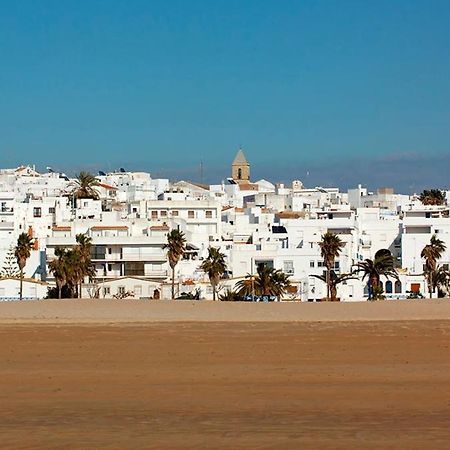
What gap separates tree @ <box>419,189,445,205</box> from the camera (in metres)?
99.9

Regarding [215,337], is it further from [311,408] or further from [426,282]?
[426,282]

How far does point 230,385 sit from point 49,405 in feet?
10.4

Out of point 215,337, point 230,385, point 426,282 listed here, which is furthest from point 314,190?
point 230,385

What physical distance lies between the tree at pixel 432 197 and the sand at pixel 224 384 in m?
72.5

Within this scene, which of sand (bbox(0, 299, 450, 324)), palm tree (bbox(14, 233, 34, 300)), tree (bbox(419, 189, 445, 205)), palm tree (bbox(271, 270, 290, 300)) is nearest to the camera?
sand (bbox(0, 299, 450, 324))

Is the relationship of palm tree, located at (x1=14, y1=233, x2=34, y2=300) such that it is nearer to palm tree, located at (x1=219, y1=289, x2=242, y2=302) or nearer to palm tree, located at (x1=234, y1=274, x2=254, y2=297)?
palm tree, located at (x1=219, y1=289, x2=242, y2=302)

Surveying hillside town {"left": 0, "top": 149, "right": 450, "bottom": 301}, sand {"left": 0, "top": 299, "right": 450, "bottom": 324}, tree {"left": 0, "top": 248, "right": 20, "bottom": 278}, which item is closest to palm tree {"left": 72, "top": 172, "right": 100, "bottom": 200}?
hillside town {"left": 0, "top": 149, "right": 450, "bottom": 301}

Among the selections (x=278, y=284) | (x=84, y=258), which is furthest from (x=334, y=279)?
(x=84, y=258)

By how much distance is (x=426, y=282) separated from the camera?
57.9m

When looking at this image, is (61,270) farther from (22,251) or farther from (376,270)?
(376,270)

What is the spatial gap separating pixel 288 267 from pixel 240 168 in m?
99.5

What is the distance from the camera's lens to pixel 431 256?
59.2 metres

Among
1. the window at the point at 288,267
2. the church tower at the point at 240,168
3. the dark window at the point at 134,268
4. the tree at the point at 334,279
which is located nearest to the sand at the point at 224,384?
the tree at the point at 334,279

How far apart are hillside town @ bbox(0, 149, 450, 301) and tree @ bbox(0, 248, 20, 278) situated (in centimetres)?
9
